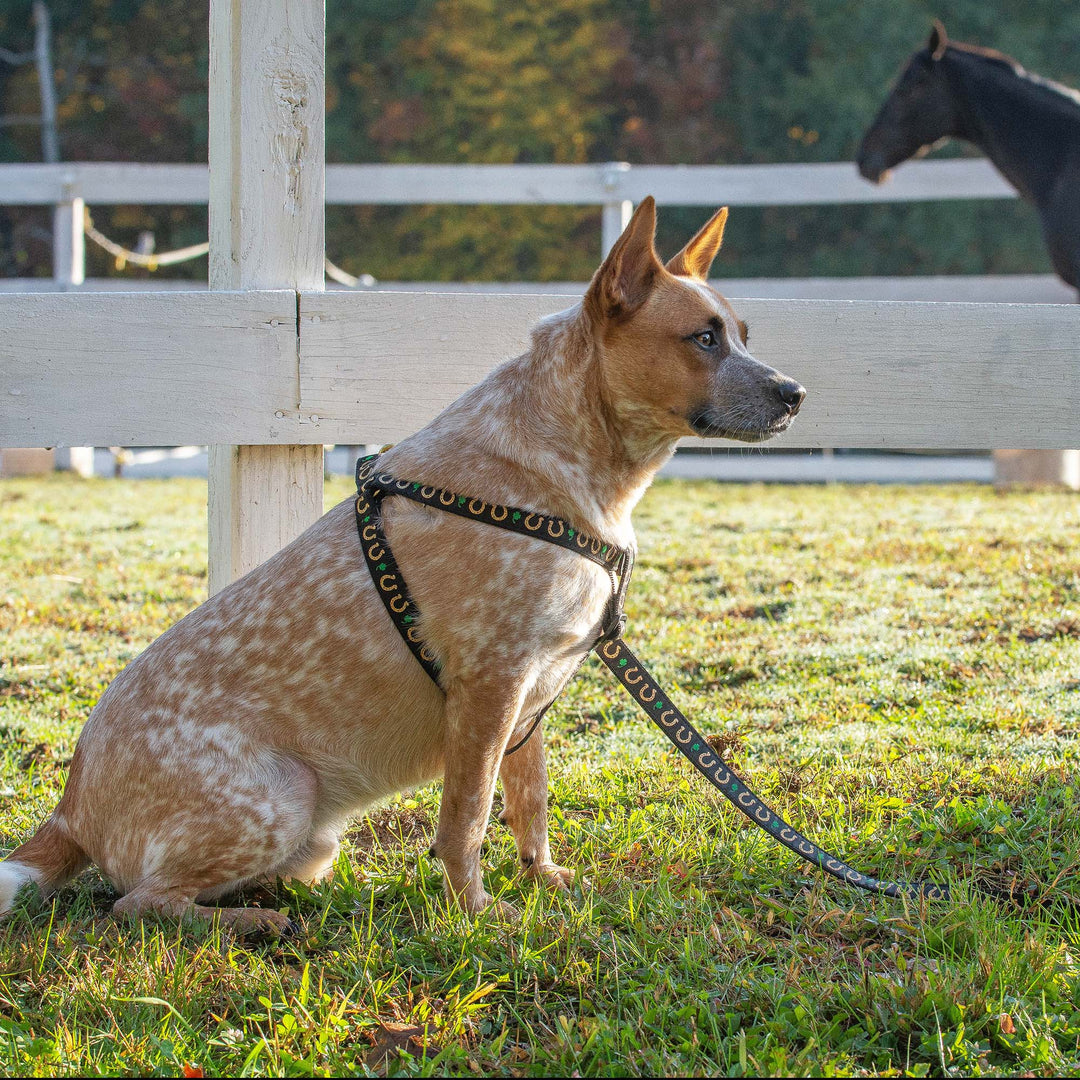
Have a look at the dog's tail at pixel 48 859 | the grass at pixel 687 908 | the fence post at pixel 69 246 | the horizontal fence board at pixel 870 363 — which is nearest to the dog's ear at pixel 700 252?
the horizontal fence board at pixel 870 363

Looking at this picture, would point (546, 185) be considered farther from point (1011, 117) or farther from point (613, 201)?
A: point (1011, 117)

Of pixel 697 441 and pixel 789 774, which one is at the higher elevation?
pixel 697 441

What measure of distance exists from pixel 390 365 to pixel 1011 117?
5938 mm

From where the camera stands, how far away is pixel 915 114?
8008 millimetres

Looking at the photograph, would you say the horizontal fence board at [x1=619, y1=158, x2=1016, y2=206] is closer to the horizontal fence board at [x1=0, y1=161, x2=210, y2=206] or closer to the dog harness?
the horizontal fence board at [x1=0, y1=161, x2=210, y2=206]

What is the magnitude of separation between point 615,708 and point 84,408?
6.42 ft

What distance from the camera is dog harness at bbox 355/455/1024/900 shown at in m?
2.39

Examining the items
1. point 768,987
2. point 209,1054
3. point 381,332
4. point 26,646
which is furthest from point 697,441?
point 26,646

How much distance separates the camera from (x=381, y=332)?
284cm

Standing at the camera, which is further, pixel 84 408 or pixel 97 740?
pixel 84 408

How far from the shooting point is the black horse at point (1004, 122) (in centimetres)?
673

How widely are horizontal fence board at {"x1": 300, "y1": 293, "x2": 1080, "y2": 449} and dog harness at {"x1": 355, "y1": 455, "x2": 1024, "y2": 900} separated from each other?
14.1 inches

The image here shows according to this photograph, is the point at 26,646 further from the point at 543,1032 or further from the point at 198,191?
the point at 198,191

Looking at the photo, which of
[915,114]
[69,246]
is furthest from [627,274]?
[69,246]
